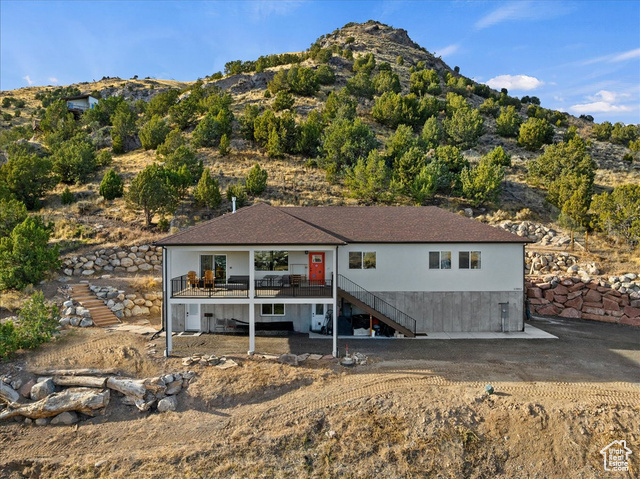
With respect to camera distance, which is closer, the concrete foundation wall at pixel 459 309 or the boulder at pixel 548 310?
the concrete foundation wall at pixel 459 309

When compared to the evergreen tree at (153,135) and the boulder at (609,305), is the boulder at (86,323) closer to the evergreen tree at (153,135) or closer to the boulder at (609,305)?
the boulder at (609,305)

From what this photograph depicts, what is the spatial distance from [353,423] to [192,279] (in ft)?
31.2

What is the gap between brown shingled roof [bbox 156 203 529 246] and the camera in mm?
15336

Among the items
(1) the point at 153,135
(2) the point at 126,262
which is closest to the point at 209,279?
(2) the point at 126,262

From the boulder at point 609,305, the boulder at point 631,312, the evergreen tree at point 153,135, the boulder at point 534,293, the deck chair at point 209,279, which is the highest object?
the evergreen tree at point 153,135

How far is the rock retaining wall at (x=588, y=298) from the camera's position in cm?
2117

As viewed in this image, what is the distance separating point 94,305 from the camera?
19.4m

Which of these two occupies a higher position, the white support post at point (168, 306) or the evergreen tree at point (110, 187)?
the evergreen tree at point (110, 187)

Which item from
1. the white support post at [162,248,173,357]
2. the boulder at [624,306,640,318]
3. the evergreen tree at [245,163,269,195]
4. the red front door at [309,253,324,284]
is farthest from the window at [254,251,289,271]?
the boulder at [624,306,640,318]

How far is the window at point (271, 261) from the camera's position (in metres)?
18.4

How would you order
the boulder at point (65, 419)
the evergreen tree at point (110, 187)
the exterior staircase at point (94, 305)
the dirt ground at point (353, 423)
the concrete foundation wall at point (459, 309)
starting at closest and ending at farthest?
the dirt ground at point (353, 423), the boulder at point (65, 419), the exterior staircase at point (94, 305), the concrete foundation wall at point (459, 309), the evergreen tree at point (110, 187)

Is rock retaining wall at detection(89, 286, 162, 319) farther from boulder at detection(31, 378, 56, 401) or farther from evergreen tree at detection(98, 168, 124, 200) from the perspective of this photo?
evergreen tree at detection(98, 168, 124, 200)

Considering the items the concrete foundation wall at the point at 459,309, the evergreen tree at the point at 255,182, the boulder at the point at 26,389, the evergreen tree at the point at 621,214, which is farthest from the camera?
the evergreen tree at the point at 255,182

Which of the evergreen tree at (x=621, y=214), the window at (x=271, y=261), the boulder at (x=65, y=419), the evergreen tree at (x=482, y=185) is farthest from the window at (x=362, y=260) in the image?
the evergreen tree at (x=482, y=185)
